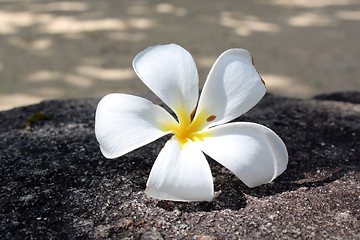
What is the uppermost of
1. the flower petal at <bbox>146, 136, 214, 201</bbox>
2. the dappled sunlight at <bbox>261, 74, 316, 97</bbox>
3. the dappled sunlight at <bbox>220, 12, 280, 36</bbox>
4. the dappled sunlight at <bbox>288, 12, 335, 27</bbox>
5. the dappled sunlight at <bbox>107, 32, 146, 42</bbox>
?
the flower petal at <bbox>146, 136, 214, 201</bbox>

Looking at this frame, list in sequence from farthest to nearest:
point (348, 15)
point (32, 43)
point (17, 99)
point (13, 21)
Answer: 1. point (348, 15)
2. point (13, 21)
3. point (32, 43)
4. point (17, 99)

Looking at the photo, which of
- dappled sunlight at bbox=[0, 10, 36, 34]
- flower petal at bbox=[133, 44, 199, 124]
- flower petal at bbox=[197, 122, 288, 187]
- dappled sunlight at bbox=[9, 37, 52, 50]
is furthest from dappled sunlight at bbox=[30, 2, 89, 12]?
flower petal at bbox=[197, 122, 288, 187]

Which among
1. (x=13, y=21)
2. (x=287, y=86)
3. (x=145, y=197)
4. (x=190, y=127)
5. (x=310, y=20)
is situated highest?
(x=190, y=127)

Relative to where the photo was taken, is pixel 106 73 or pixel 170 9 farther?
pixel 170 9

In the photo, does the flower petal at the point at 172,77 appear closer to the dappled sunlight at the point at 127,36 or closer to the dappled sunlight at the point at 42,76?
the dappled sunlight at the point at 42,76

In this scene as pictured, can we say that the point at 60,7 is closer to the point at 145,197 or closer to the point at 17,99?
the point at 17,99

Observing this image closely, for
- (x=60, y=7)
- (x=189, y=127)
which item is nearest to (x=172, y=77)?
(x=189, y=127)

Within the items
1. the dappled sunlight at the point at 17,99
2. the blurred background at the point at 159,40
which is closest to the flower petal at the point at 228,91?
the blurred background at the point at 159,40

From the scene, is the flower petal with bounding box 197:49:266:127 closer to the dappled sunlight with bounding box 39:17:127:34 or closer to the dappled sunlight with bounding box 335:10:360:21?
the dappled sunlight with bounding box 39:17:127:34
